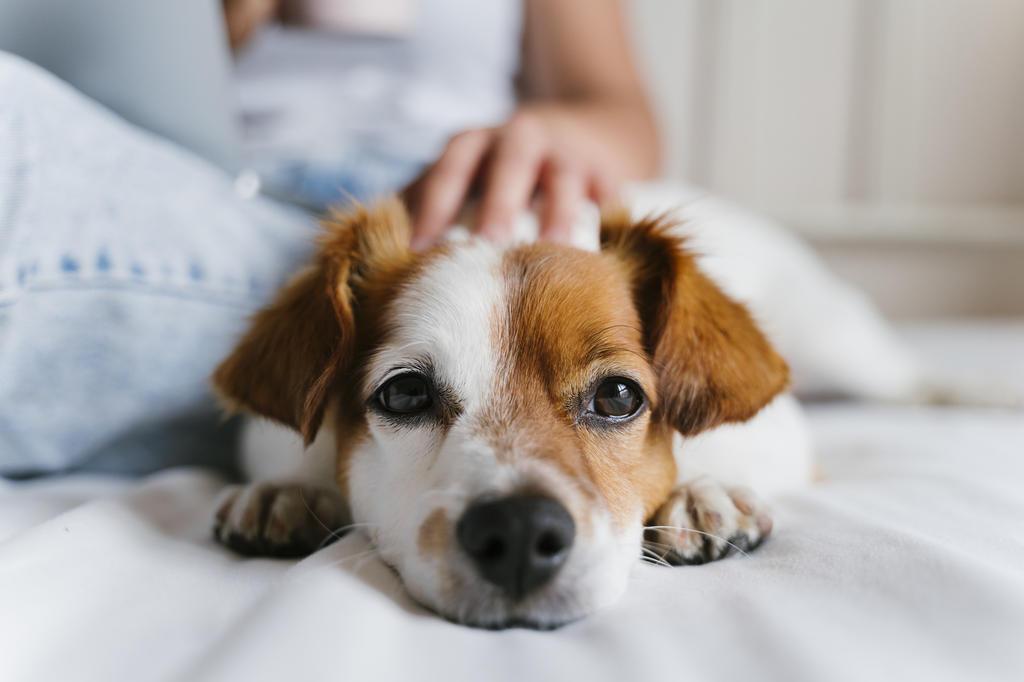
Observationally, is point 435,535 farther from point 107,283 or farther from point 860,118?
point 860,118

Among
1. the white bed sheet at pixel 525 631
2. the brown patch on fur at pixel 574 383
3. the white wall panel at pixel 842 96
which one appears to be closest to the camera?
the white bed sheet at pixel 525 631

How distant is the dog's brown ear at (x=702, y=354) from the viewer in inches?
41.1

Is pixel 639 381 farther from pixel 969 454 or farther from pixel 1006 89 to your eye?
pixel 1006 89


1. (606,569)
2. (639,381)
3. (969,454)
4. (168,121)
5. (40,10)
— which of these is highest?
(40,10)

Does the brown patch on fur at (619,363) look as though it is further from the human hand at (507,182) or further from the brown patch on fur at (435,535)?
the human hand at (507,182)

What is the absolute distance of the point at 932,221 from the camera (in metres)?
4.02

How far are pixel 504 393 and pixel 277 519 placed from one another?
33 cm

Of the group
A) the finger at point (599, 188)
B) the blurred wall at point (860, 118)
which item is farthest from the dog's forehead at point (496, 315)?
the blurred wall at point (860, 118)

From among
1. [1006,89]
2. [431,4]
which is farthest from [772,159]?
[431,4]

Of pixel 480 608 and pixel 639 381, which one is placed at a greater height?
pixel 639 381

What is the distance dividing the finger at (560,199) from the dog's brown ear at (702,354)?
0.28m

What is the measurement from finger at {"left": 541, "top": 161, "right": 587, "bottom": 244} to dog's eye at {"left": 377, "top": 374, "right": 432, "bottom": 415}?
1.44 feet

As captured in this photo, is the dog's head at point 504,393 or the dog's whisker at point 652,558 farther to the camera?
the dog's whisker at point 652,558

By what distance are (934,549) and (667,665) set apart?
1.04 ft
